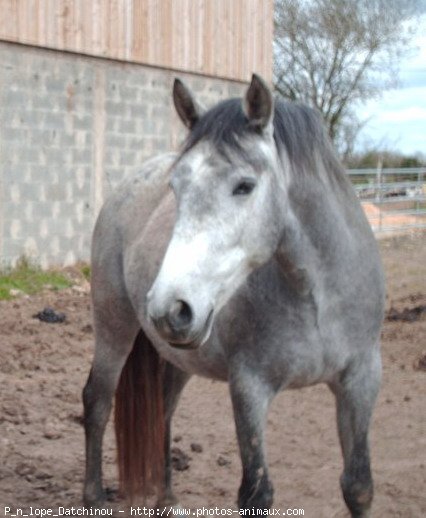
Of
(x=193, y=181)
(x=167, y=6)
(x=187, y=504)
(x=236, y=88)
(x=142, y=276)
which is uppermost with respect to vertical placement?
(x=167, y=6)

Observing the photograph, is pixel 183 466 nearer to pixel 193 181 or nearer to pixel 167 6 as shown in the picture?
pixel 193 181

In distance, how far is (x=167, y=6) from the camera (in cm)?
1186

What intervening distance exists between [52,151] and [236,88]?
3.74 m

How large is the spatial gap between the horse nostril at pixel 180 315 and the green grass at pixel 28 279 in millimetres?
6728

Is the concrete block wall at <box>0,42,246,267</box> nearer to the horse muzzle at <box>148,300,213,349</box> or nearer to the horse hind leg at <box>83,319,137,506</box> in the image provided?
the horse hind leg at <box>83,319,137,506</box>

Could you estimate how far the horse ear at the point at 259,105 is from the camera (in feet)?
9.55

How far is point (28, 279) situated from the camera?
9.80 metres

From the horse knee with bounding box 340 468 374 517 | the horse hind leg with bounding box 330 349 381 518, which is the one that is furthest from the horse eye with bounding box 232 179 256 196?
the horse knee with bounding box 340 468 374 517

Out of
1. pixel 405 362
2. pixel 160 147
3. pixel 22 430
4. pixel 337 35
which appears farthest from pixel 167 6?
pixel 337 35

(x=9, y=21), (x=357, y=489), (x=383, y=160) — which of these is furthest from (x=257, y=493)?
(x=383, y=160)

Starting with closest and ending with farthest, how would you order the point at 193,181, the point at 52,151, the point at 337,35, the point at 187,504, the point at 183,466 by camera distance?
the point at 193,181 < the point at 187,504 < the point at 183,466 < the point at 52,151 < the point at 337,35

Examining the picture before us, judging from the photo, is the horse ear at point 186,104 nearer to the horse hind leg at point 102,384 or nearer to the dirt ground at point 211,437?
the horse hind leg at point 102,384

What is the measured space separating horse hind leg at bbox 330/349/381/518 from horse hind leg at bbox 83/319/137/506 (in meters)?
1.27

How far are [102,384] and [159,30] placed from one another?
8.14 m
